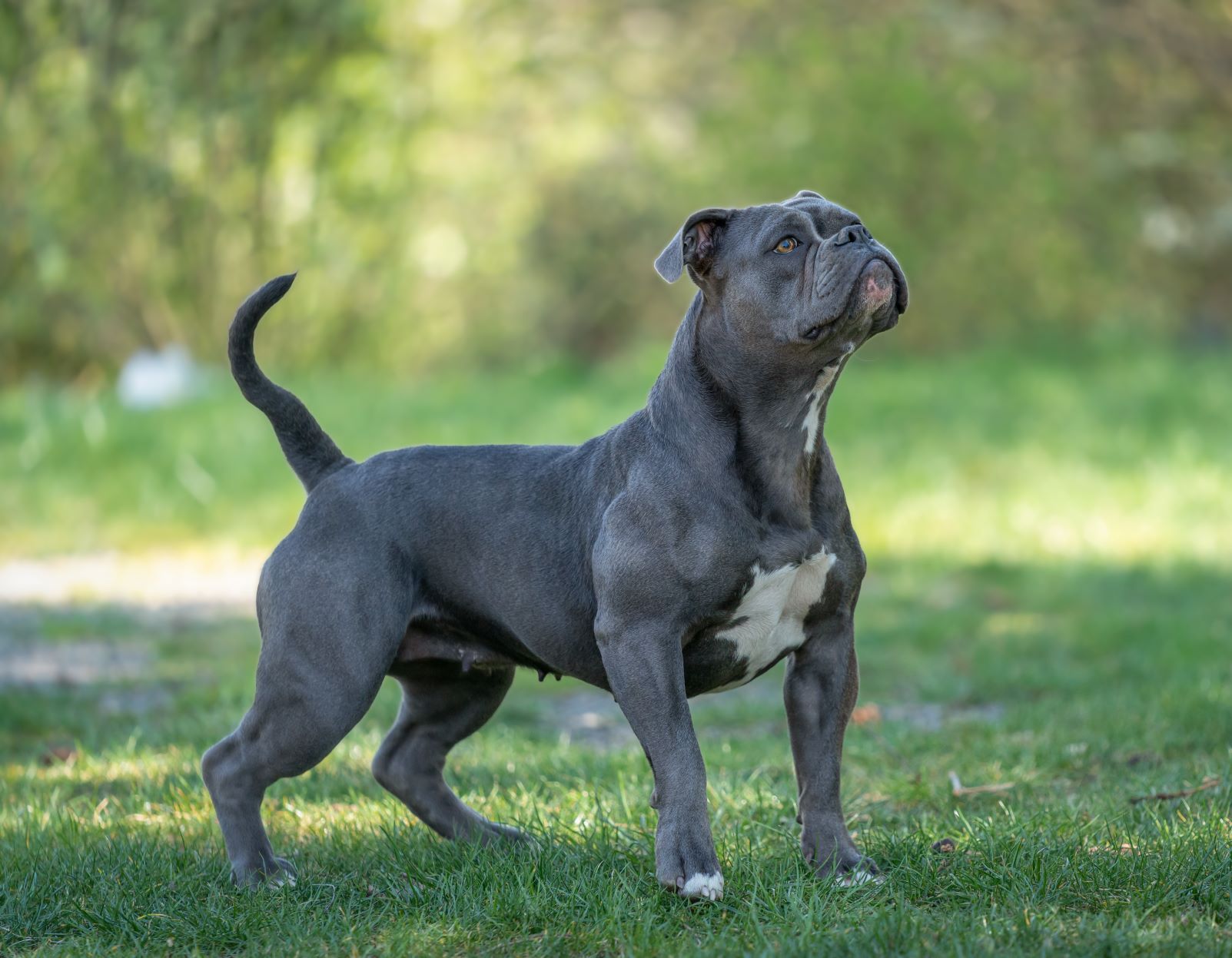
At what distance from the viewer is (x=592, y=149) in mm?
22578

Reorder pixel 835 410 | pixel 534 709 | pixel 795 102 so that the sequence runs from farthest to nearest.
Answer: pixel 795 102, pixel 835 410, pixel 534 709

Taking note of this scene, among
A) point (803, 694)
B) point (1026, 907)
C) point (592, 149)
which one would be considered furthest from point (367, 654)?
point (592, 149)

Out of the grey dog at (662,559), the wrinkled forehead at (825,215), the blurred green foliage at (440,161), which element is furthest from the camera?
the blurred green foliage at (440,161)

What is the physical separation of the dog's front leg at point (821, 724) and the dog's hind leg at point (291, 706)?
107cm

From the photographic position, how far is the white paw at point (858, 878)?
11.4 ft

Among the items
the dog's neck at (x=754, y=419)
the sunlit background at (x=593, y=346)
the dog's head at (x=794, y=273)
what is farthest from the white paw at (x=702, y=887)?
the dog's head at (x=794, y=273)

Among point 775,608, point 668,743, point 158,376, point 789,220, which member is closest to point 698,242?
point 789,220

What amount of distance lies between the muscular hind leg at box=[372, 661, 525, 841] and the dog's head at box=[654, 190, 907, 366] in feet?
4.44

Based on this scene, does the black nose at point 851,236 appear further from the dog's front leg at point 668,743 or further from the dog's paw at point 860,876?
the dog's paw at point 860,876

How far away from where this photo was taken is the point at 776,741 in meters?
5.72

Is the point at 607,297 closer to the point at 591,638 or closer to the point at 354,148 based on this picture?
the point at 354,148

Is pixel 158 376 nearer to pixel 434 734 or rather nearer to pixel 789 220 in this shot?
pixel 434 734

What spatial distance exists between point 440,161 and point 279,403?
555 inches

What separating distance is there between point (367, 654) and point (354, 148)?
12.2 metres
